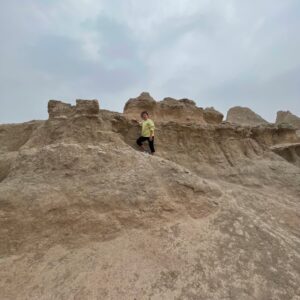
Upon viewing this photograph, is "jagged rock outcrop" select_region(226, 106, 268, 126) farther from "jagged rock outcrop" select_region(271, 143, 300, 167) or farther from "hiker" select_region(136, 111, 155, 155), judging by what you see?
"hiker" select_region(136, 111, 155, 155)

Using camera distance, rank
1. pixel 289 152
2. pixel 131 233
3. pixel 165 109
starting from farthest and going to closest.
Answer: pixel 289 152 < pixel 165 109 < pixel 131 233

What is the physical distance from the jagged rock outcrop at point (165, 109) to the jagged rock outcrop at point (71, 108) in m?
2.43

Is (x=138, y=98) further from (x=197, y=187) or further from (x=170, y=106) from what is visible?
(x=197, y=187)

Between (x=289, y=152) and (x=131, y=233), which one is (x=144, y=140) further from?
(x=289, y=152)

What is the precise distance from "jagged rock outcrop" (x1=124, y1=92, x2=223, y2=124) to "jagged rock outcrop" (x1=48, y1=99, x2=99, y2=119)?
7.97ft

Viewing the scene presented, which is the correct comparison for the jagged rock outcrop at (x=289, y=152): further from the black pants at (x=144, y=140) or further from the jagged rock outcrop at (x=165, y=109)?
the black pants at (x=144, y=140)

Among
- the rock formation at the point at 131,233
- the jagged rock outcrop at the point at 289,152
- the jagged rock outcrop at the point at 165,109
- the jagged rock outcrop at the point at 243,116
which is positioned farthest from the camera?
the jagged rock outcrop at the point at 243,116

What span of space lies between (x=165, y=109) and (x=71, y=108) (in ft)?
12.2

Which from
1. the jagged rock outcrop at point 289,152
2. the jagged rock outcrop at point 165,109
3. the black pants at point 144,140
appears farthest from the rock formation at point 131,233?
the jagged rock outcrop at point 289,152

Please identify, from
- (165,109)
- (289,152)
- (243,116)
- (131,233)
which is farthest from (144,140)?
(243,116)

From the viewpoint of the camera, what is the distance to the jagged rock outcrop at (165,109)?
42.6 feet

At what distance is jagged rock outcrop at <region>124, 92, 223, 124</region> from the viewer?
13.0m

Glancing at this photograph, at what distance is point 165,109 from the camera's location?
521 inches

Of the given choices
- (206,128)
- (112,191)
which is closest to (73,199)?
(112,191)
